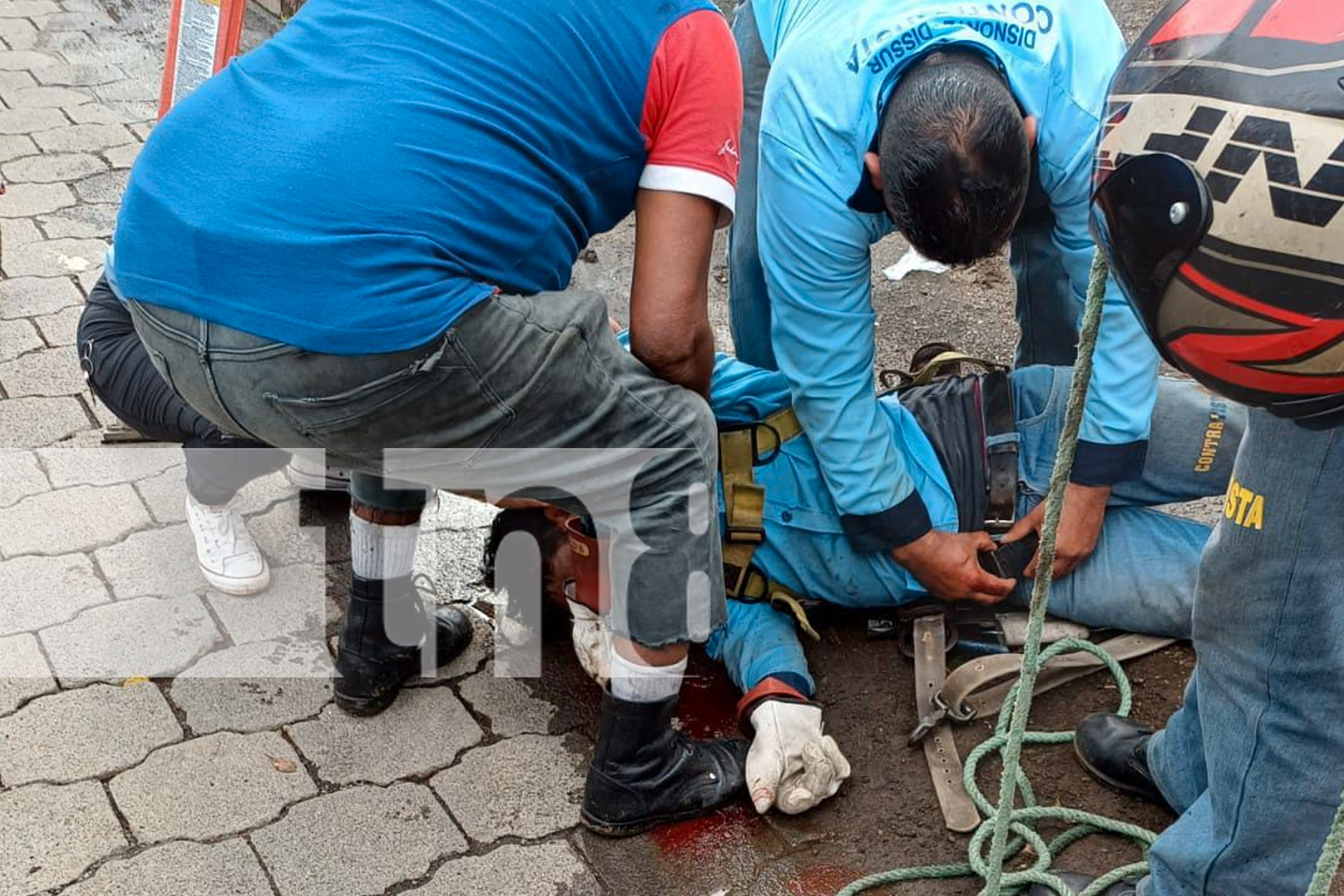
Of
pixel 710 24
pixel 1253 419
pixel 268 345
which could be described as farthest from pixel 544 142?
pixel 1253 419

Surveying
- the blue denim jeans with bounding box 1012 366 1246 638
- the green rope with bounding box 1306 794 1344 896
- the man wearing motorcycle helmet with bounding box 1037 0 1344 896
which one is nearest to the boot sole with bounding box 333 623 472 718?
the blue denim jeans with bounding box 1012 366 1246 638

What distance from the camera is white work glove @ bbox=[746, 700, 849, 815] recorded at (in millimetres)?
2703

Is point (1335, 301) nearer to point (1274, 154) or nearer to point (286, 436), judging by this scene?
point (1274, 154)

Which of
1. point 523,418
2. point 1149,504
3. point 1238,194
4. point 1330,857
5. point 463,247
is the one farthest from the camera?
point 1149,504

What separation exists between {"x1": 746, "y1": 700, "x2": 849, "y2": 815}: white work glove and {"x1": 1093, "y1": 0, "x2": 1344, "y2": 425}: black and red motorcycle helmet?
49.9 inches

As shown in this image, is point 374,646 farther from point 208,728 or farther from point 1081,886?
point 1081,886

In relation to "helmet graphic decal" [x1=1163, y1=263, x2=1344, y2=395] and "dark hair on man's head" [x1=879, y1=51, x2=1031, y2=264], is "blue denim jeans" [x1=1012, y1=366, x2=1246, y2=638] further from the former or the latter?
"helmet graphic decal" [x1=1163, y1=263, x2=1344, y2=395]

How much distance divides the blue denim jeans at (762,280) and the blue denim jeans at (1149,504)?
29 cm

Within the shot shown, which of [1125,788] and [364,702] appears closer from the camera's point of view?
[1125,788]

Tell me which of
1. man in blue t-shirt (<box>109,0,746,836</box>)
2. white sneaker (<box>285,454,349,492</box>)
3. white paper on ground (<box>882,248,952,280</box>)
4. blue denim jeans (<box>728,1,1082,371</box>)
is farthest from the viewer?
white paper on ground (<box>882,248,952,280</box>)

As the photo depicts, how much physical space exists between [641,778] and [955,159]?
128 cm

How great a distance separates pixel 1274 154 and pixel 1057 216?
1499mm

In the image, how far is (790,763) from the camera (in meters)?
2.71

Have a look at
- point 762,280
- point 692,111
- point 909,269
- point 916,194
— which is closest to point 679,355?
point 692,111
